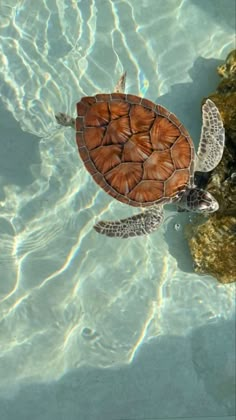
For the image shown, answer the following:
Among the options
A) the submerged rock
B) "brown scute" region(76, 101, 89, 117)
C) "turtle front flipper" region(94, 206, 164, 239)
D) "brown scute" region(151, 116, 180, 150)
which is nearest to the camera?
"brown scute" region(151, 116, 180, 150)

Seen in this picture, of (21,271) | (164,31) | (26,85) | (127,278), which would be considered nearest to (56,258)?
(21,271)

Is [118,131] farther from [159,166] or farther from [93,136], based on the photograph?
[159,166]

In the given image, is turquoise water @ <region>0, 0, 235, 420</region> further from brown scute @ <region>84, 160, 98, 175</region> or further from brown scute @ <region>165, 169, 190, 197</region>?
brown scute @ <region>165, 169, 190, 197</region>

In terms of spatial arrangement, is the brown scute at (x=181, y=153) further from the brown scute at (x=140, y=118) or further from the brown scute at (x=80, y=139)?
the brown scute at (x=80, y=139)

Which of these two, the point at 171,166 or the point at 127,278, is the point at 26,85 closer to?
the point at 171,166

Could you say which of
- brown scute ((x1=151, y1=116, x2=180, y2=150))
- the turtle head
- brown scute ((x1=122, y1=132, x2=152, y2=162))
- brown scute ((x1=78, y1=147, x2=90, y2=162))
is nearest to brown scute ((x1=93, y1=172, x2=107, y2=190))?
brown scute ((x1=78, y1=147, x2=90, y2=162))

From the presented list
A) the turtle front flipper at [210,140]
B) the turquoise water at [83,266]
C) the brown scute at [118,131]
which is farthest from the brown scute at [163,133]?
the turquoise water at [83,266]

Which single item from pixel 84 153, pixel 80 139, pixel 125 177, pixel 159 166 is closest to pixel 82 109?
pixel 80 139

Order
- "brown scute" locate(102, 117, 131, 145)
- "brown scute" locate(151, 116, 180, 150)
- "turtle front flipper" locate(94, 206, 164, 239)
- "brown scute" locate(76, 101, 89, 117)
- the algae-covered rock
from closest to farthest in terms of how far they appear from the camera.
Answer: "brown scute" locate(102, 117, 131, 145)
"brown scute" locate(151, 116, 180, 150)
"brown scute" locate(76, 101, 89, 117)
"turtle front flipper" locate(94, 206, 164, 239)
the algae-covered rock
